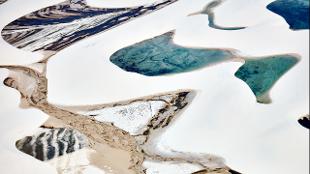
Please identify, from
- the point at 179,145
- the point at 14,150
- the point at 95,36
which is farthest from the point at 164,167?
the point at 95,36

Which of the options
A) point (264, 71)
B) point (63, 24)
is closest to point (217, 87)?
point (264, 71)

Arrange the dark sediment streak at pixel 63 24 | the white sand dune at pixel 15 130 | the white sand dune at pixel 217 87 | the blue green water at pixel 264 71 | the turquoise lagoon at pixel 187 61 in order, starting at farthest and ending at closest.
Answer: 1. the dark sediment streak at pixel 63 24
2. the turquoise lagoon at pixel 187 61
3. the blue green water at pixel 264 71
4. the white sand dune at pixel 15 130
5. the white sand dune at pixel 217 87

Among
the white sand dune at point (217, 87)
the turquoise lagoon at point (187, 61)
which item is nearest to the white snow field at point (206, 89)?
the white sand dune at point (217, 87)

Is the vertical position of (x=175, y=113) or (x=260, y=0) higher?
(x=260, y=0)

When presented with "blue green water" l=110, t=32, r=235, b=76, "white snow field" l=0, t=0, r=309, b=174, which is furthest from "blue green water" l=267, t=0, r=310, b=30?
"blue green water" l=110, t=32, r=235, b=76

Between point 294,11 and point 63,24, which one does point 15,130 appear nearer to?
point 63,24

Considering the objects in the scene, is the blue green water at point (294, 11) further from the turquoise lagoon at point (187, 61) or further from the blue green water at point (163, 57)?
the blue green water at point (163, 57)

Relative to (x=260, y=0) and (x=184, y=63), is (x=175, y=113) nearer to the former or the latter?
(x=184, y=63)
